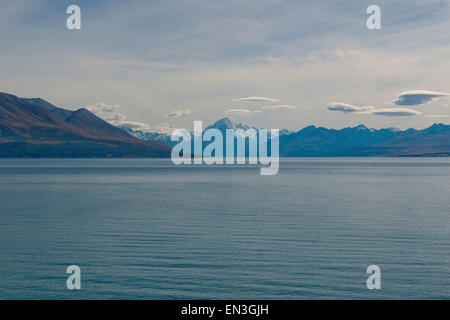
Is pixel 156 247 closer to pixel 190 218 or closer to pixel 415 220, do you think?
pixel 190 218

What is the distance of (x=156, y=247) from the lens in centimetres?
4091

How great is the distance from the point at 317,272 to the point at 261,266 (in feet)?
13.9

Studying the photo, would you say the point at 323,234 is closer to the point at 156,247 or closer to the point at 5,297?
the point at 156,247

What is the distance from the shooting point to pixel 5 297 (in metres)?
27.1

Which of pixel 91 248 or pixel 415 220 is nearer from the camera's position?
pixel 91 248
